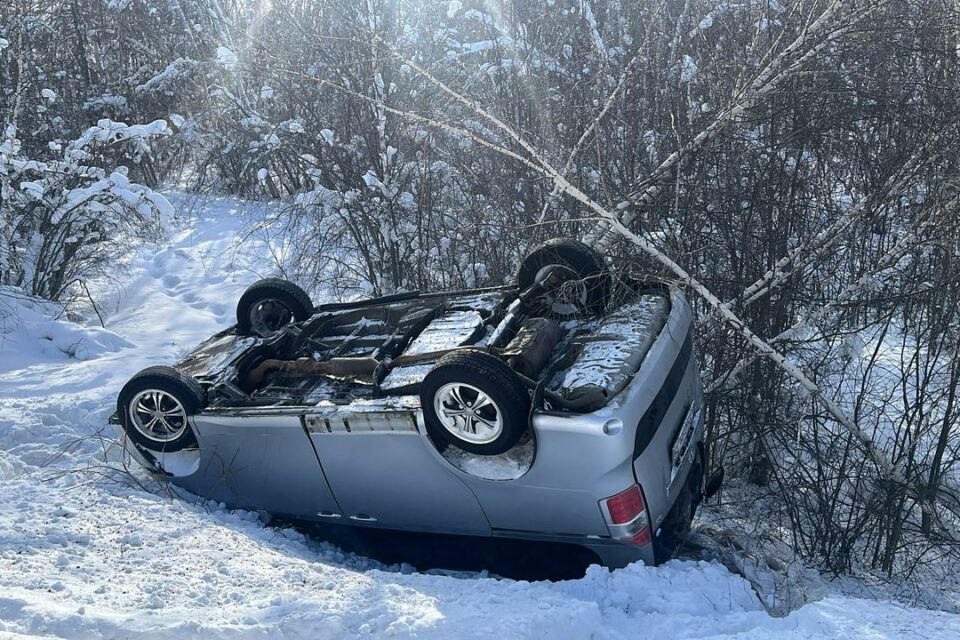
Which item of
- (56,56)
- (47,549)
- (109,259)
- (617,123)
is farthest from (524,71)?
(56,56)

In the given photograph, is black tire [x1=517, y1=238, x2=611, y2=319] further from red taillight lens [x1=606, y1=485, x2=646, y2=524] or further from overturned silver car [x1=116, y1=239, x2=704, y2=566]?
red taillight lens [x1=606, y1=485, x2=646, y2=524]

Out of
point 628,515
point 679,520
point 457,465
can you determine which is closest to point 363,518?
point 457,465

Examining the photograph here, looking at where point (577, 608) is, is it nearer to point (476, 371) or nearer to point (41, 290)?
point (476, 371)

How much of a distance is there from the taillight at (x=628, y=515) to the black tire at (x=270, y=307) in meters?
3.00

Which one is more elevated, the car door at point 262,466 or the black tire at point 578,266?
the black tire at point 578,266

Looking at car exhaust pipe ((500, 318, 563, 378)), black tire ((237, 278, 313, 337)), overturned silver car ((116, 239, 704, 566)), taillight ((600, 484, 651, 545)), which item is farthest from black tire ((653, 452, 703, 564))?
black tire ((237, 278, 313, 337))

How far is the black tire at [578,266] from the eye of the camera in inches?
204

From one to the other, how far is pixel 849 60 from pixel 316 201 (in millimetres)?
5562

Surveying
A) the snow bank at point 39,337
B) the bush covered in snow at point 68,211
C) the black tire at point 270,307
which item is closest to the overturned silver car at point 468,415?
the black tire at point 270,307

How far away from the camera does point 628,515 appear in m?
3.83

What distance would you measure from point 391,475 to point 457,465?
16.9 inches

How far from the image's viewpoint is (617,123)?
817 cm

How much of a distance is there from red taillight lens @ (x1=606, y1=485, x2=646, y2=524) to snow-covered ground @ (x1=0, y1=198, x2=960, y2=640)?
0.26 m

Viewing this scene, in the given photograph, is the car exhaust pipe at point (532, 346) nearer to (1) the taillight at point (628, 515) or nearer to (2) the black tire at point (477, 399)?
(2) the black tire at point (477, 399)
